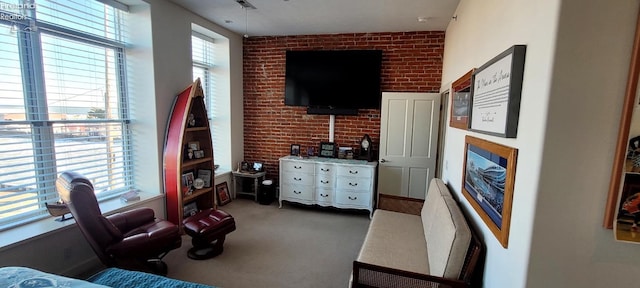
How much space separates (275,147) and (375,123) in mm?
1782

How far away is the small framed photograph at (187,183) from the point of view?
351cm

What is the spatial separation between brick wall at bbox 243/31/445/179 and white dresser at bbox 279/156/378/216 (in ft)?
1.71

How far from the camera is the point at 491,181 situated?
5.28 feet

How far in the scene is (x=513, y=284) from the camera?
4.13 ft

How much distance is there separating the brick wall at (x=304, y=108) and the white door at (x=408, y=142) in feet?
1.29

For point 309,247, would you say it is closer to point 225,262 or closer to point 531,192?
point 225,262

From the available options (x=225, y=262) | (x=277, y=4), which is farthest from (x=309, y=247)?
(x=277, y=4)

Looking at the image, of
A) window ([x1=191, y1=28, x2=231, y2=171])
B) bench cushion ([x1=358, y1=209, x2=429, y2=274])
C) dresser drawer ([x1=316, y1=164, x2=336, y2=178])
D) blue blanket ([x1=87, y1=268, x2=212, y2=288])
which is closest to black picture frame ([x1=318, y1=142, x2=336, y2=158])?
dresser drawer ([x1=316, y1=164, x2=336, y2=178])

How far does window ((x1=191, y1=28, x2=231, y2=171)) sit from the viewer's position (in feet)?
14.6

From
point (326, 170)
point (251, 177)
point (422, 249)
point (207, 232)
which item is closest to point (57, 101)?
point (207, 232)

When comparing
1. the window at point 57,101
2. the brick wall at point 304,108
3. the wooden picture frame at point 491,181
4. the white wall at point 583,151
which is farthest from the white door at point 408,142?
the window at point 57,101

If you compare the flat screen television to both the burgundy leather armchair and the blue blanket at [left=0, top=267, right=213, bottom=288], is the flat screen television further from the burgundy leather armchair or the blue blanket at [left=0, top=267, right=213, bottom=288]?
the blue blanket at [left=0, top=267, right=213, bottom=288]

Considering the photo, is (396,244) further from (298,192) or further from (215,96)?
(215,96)

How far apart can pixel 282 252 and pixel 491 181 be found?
7.30ft
